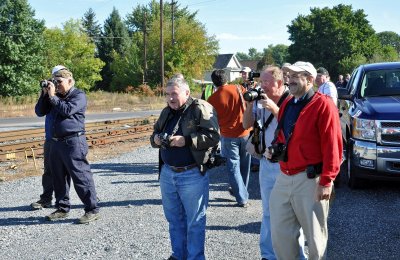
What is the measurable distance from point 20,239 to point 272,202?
129 inches

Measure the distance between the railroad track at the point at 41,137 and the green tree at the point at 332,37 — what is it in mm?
46704

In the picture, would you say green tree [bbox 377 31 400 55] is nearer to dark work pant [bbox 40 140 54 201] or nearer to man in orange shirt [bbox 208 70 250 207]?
man in orange shirt [bbox 208 70 250 207]

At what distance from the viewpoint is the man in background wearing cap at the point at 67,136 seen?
559 cm

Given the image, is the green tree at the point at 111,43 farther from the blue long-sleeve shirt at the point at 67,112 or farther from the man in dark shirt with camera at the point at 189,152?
the man in dark shirt with camera at the point at 189,152

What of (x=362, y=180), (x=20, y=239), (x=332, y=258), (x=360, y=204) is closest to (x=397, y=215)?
(x=360, y=204)

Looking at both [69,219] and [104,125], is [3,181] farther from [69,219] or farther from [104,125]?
[104,125]

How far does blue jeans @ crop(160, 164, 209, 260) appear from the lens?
4.08 metres

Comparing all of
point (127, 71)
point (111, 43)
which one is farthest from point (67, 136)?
point (111, 43)

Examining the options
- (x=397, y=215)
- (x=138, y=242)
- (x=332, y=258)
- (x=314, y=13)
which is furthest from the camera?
(x=314, y=13)

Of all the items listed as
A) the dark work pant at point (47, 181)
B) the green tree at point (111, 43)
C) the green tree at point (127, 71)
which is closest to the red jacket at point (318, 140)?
the dark work pant at point (47, 181)

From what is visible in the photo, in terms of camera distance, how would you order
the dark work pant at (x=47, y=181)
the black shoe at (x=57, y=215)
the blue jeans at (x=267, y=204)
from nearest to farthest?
the blue jeans at (x=267, y=204) → the black shoe at (x=57, y=215) → the dark work pant at (x=47, y=181)

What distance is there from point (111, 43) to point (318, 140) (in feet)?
207

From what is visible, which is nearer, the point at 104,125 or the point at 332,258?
the point at 332,258

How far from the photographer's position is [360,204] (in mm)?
6320
